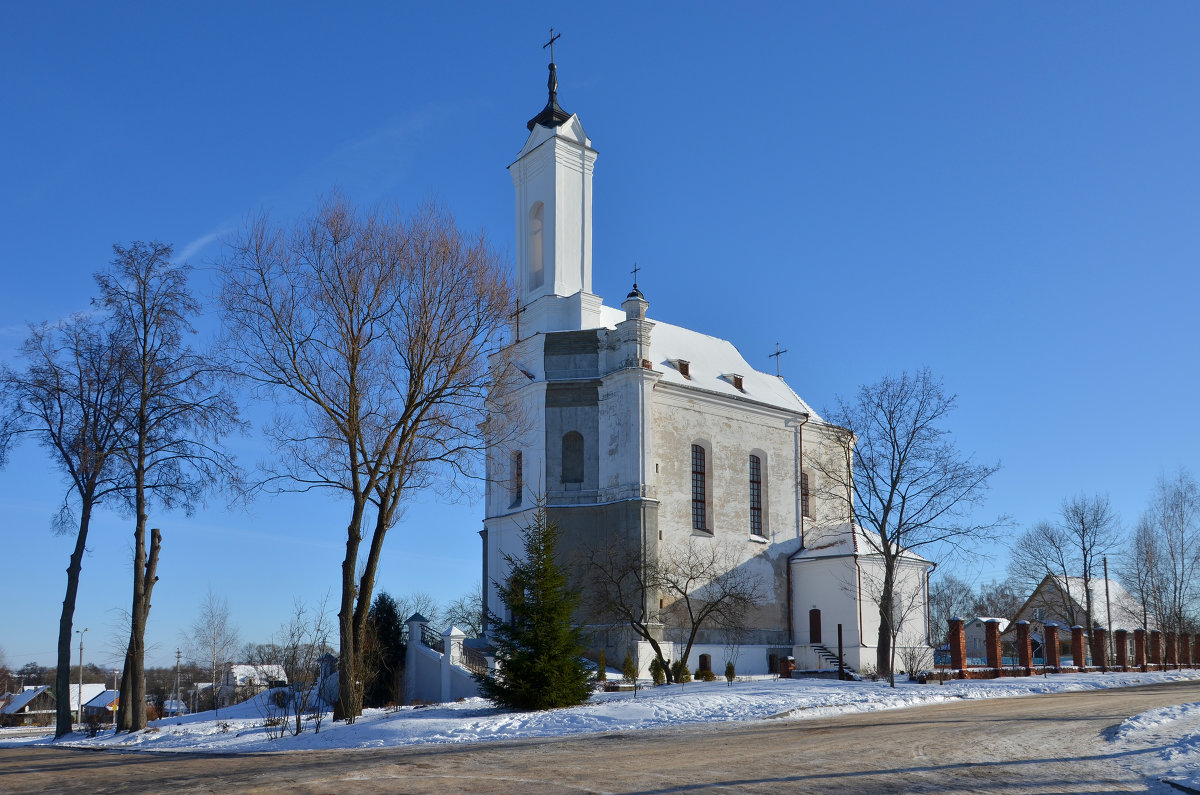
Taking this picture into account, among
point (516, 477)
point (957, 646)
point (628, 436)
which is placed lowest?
point (957, 646)

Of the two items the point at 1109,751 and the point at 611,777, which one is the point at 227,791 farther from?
the point at 1109,751

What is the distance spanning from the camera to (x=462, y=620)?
52.5 meters

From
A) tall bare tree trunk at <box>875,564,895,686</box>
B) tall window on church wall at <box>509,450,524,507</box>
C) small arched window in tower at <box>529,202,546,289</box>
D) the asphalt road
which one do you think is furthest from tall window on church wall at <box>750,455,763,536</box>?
the asphalt road

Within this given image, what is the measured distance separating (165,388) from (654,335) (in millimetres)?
21822

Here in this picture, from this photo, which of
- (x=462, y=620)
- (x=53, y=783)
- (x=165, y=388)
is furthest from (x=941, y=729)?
(x=462, y=620)

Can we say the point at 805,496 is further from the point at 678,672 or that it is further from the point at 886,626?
the point at 678,672

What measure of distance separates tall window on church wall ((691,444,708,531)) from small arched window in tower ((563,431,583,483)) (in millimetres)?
4563

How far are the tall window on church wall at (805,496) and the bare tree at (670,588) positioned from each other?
536 centimetres

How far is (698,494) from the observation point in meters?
37.8

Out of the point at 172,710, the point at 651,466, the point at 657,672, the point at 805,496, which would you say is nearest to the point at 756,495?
the point at 805,496

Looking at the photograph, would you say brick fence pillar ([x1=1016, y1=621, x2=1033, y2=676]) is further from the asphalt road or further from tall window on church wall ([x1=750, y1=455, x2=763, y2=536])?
the asphalt road

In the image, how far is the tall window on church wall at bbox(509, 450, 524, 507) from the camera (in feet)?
122

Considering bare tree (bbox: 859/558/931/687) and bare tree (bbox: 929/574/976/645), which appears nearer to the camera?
bare tree (bbox: 859/558/931/687)

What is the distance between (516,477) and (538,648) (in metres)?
17.6
